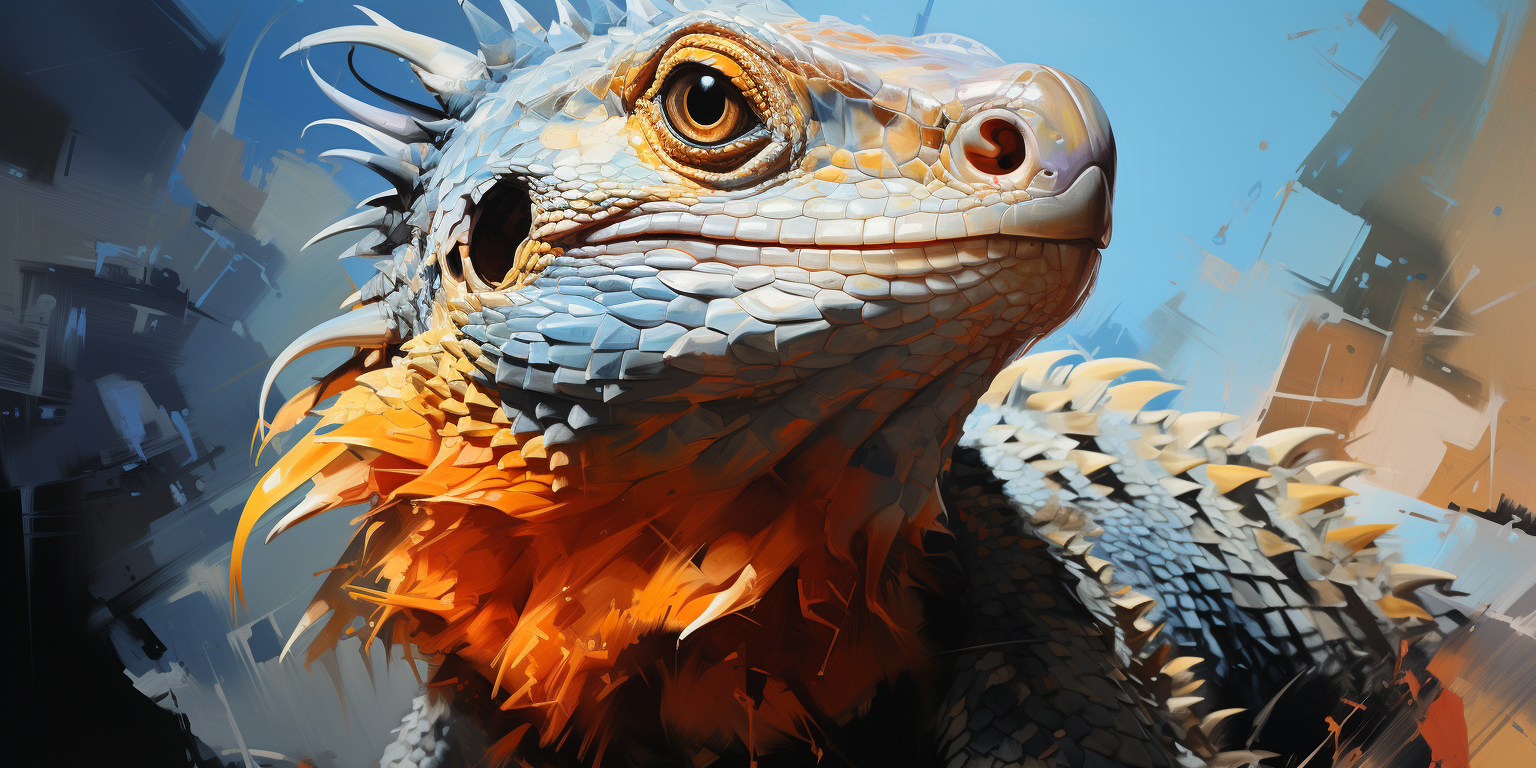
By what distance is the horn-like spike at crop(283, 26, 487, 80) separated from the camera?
2.74 feet

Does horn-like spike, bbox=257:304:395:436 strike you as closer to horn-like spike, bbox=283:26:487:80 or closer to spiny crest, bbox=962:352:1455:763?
horn-like spike, bbox=283:26:487:80

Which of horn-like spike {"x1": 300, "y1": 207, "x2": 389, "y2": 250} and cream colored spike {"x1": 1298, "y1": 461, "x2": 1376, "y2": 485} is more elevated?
cream colored spike {"x1": 1298, "y1": 461, "x2": 1376, "y2": 485}

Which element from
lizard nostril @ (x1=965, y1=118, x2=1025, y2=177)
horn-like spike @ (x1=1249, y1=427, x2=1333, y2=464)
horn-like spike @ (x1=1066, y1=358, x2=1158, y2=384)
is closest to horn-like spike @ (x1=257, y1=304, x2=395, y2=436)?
lizard nostril @ (x1=965, y1=118, x2=1025, y2=177)

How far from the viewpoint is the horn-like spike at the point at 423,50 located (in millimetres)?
835

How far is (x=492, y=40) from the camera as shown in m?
0.82

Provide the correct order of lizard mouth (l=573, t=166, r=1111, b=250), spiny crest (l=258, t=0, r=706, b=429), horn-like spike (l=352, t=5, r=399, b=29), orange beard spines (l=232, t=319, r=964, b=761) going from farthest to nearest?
horn-like spike (l=352, t=5, r=399, b=29)
spiny crest (l=258, t=0, r=706, b=429)
orange beard spines (l=232, t=319, r=964, b=761)
lizard mouth (l=573, t=166, r=1111, b=250)

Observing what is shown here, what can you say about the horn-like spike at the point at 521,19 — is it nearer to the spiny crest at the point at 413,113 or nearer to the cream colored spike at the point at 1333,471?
the spiny crest at the point at 413,113

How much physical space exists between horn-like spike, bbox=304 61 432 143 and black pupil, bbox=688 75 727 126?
0.40m

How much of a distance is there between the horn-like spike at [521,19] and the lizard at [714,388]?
0.19 ft

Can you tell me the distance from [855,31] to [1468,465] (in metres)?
1.08

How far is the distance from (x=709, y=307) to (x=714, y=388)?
59 mm

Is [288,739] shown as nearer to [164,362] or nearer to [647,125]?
[164,362]

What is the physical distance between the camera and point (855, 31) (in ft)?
2.10

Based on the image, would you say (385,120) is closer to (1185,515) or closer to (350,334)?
(350,334)
